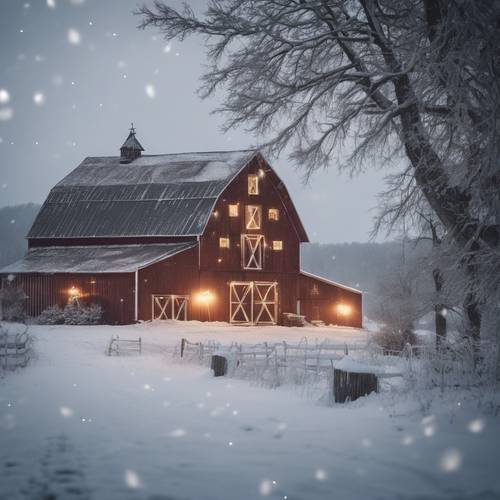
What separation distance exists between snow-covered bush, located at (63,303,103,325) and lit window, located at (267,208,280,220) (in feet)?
39.2

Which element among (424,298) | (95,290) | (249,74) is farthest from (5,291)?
(249,74)

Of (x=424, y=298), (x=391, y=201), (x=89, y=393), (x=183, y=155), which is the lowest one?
(x=89, y=393)

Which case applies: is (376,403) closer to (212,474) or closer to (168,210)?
(212,474)

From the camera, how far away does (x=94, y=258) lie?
34344 mm

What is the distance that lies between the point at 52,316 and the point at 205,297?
8.47 metres

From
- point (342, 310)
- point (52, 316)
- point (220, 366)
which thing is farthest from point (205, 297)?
point (220, 366)

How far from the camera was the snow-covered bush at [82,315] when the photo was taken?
101 ft

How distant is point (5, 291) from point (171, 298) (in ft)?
29.2

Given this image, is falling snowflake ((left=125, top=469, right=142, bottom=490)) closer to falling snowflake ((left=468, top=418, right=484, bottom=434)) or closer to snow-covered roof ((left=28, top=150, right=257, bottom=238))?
falling snowflake ((left=468, top=418, right=484, bottom=434))

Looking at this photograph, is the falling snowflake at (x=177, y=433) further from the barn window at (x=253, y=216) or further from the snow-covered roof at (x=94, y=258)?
the barn window at (x=253, y=216)

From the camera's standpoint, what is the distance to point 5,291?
32.0m

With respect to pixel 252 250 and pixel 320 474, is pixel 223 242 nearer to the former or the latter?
pixel 252 250

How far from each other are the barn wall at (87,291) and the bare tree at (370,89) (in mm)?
20891

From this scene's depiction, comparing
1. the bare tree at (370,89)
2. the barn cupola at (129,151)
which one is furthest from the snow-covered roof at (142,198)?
the bare tree at (370,89)
